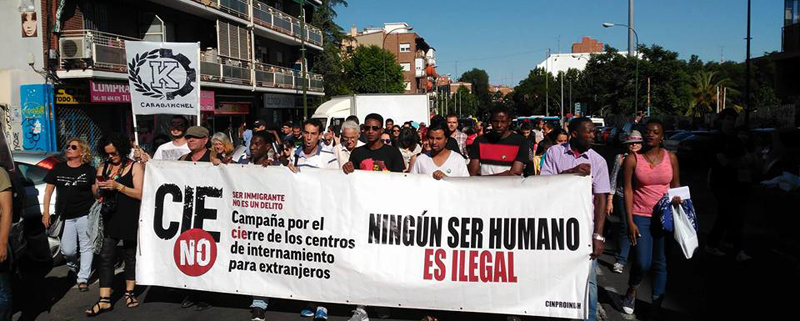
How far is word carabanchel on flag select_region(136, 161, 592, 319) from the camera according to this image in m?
5.21

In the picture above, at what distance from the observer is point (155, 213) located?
5.97 meters

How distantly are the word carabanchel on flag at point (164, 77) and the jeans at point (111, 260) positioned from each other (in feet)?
10.9

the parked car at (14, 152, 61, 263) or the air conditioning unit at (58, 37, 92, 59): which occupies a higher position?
the air conditioning unit at (58, 37, 92, 59)

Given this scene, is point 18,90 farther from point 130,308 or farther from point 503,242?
point 503,242

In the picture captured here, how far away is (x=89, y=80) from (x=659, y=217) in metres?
18.4

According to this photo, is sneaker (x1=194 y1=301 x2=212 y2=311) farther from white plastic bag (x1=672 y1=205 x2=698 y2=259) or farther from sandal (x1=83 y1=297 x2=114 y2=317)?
white plastic bag (x1=672 y1=205 x2=698 y2=259)

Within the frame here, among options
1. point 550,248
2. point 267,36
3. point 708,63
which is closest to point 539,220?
point 550,248

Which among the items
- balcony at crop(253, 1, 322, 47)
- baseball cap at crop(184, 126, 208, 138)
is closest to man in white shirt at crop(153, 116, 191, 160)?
baseball cap at crop(184, 126, 208, 138)

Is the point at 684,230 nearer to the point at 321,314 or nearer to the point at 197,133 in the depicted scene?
the point at 321,314

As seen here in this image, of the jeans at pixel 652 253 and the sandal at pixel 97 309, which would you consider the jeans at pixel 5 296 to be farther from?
the jeans at pixel 652 253

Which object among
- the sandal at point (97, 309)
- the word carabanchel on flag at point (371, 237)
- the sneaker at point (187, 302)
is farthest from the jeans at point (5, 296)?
the sneaker at point (187, 302)

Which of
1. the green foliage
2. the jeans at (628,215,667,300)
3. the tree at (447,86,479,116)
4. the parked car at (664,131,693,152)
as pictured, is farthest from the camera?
the tree at (447,86,479,116)

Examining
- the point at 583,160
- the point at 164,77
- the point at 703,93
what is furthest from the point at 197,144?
the point at 703,93

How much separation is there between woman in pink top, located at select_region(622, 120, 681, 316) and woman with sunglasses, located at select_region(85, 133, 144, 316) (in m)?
4.31
